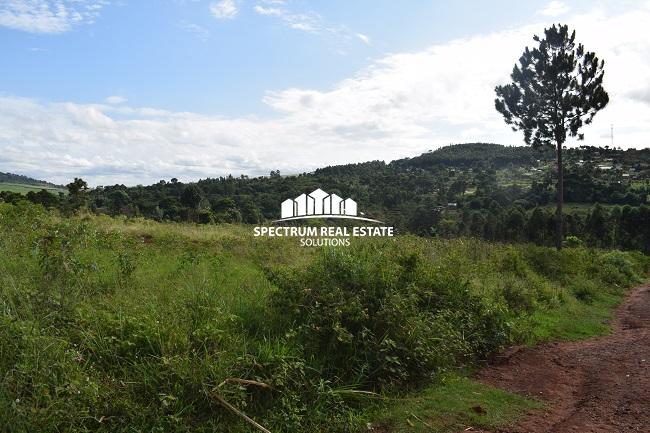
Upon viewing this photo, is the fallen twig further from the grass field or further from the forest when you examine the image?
the grass field

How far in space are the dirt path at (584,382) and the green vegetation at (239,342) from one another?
37 centimetres

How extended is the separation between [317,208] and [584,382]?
1179cm

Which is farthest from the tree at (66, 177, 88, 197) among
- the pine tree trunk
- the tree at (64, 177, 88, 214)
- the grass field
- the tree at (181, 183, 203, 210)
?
the pine tree trunk

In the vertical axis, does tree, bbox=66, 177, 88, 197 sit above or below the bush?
above

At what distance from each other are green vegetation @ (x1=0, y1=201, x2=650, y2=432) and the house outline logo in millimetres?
9120

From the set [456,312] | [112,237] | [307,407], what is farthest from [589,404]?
[112,237]

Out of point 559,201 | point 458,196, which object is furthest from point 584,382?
point 458,196

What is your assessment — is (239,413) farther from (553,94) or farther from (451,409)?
(553,94)

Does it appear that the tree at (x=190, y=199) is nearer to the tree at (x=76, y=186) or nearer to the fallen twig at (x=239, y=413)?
the tree at (x=76, y=186)

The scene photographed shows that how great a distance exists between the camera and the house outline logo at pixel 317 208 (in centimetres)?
1673

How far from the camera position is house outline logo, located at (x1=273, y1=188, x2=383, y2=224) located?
659 inches

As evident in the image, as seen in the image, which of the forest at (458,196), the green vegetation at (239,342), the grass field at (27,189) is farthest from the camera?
the grass field at (27,189)

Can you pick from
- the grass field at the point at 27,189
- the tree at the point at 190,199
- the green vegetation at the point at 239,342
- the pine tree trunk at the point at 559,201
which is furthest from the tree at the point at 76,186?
the pine tree trunk at the point at 559,201

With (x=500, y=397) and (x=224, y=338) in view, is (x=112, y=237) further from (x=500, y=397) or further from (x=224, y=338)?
(x=500, y=397)
